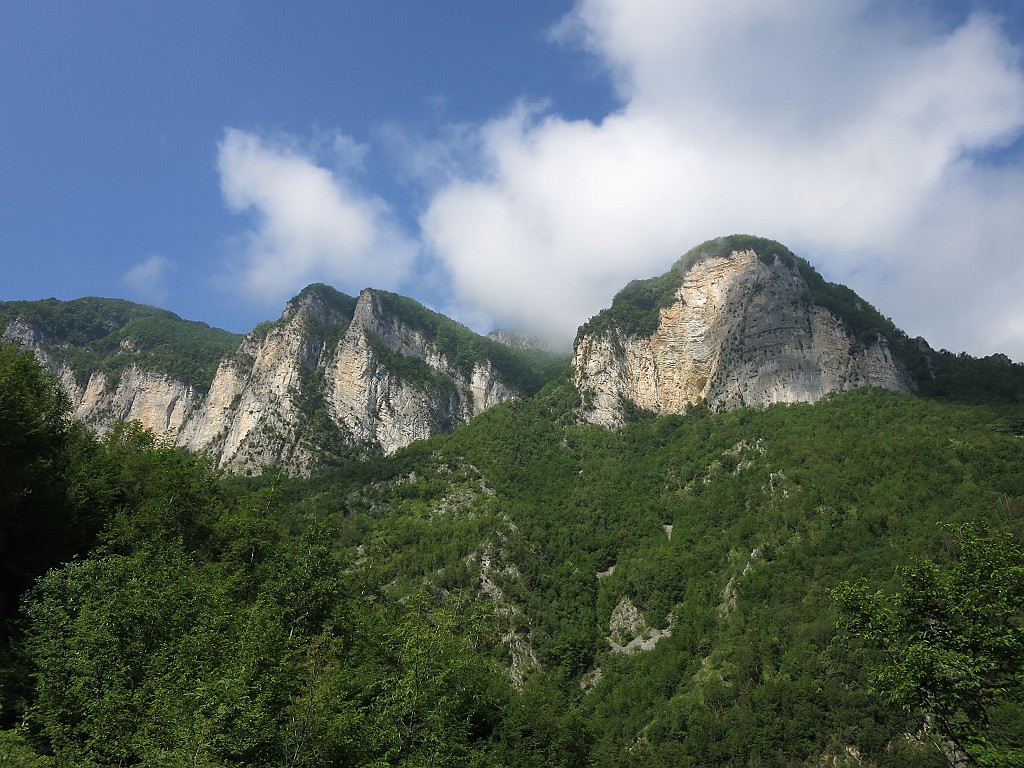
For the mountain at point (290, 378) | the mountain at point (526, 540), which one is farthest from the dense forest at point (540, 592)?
the mountain at point (290, 378)

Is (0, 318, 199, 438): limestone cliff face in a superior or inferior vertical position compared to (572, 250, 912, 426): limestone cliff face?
inferior

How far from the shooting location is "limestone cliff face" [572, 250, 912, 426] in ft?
402

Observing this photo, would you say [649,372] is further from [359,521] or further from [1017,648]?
[1017,648]

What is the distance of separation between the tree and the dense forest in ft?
0.26

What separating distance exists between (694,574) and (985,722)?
80.2m

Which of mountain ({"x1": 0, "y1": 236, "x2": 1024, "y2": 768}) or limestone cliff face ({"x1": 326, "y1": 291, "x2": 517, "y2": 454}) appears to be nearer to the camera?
mountain ({"x1": 0, "y1": 236, "x2": 1024, "y2": 768})

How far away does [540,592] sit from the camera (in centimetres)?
9612

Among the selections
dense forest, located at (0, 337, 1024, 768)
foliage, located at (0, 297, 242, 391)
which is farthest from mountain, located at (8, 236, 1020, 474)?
dense forest, located at (0, 337, 1024, 768)

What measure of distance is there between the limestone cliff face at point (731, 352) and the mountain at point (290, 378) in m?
40.1

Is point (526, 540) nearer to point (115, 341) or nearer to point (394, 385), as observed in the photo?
point (394, 385)

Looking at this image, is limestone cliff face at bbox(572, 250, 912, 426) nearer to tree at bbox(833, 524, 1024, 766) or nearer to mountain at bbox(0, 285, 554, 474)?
mountain at bbox(0, 285, 554, 474)

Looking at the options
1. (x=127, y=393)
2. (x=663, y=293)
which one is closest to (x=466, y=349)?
(x=663, y=293)

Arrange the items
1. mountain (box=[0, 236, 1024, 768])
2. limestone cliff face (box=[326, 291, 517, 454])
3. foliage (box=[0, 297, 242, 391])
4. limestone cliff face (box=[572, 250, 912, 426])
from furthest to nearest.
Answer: foliage (box=[0, 297, 242, 391]), limestone cliff face (box=[326, 291, 517, 454]), limestone cliff face (box=[572, 250, 912, 426]), mountain (box=[0, 236, 1024, 768])

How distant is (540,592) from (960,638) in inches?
3376
